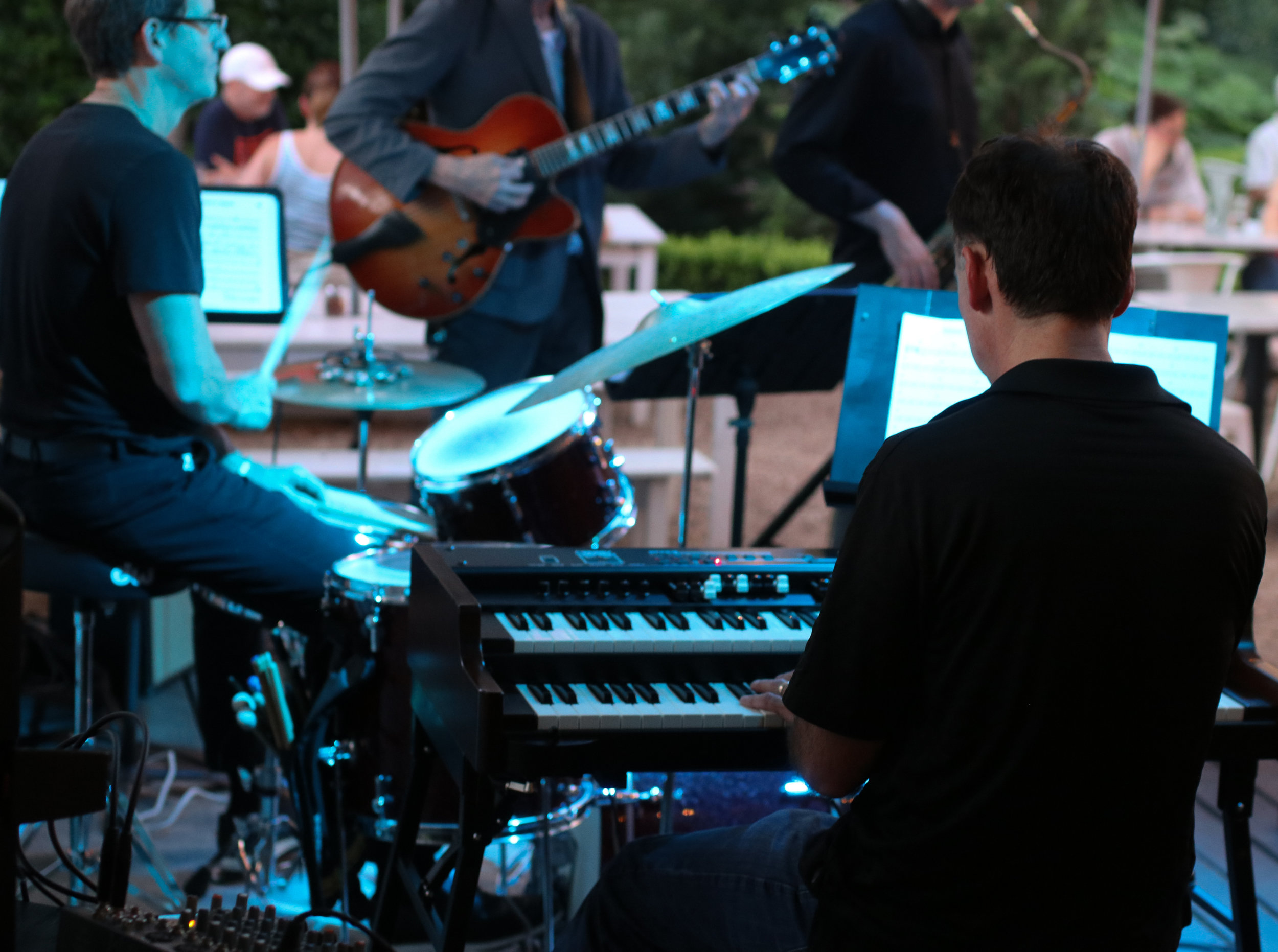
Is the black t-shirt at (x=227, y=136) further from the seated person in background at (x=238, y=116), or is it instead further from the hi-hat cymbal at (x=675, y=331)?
the hi-hat cymbal at (x=675, y=331)

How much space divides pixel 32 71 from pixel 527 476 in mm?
12169

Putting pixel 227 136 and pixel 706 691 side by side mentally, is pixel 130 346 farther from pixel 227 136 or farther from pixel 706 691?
pixel 227 136

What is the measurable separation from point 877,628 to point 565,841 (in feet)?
5.58

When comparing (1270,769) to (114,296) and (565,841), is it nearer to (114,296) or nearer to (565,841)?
(565,841)

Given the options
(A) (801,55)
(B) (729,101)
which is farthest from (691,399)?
(A) (801,55)

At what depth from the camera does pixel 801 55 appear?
3783mm

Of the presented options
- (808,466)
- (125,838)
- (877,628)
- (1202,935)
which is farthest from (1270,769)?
(808,466)

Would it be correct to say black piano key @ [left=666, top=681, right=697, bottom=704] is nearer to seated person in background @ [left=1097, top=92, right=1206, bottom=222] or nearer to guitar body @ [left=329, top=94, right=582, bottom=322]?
guitar body @ [left=329, top=94, right=582, bottom=322]

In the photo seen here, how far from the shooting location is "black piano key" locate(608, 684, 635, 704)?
5.72 ft

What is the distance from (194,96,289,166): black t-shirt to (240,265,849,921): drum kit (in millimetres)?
4784

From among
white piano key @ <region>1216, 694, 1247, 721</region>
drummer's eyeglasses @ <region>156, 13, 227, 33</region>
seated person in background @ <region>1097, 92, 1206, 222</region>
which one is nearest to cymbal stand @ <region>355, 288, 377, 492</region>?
drummer's eyeglasses @ <region>156, 13, 227, 33</region>

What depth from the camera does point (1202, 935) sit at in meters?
2.68

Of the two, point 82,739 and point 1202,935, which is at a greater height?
point 82,739

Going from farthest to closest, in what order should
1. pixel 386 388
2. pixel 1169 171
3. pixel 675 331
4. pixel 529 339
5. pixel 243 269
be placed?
pixel 1169 171, pixel 529 339, pixel 243 269, pixel 386 388, pixel 675 331
